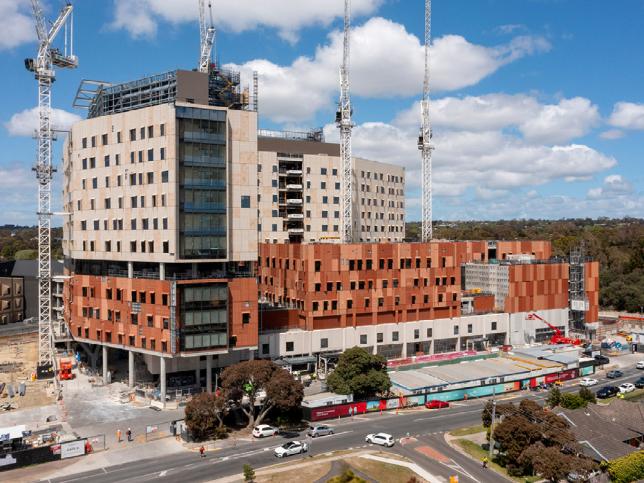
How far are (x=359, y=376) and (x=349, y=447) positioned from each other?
16668 mm

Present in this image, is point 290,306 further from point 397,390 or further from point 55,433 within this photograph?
point 55,433

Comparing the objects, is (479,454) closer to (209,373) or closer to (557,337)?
(209,373)

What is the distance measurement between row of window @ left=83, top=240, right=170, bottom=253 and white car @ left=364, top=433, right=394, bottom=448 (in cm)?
4369

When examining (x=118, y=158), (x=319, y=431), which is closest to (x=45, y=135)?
(x=118, y=158)

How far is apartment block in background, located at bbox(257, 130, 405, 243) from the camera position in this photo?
150 meters

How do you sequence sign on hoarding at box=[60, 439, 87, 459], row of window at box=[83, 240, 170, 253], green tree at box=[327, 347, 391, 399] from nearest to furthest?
1. sign on hoarding at box=[60, 439, 87, 459]
2. green tree at box=[327, 347, 391, 399]
3. row of window at box=[83, 240, 170, 253]

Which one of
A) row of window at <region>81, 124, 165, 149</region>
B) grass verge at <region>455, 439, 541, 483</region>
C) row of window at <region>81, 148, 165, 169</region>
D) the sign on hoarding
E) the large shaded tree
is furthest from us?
row of window at <region>81, 148, 165, 169</region>

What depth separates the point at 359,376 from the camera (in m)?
89.6

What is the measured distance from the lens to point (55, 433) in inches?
3039

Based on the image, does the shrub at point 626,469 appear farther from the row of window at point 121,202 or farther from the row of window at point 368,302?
the row of window at point 121,202

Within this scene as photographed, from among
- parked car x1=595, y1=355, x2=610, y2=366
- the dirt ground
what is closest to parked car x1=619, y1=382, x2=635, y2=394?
parked car x1=595, y1=355, x2=610, y2=366

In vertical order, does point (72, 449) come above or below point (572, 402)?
below

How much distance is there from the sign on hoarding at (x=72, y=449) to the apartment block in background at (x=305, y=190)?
83.0 meters

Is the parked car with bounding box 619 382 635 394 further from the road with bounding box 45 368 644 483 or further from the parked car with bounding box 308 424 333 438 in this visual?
the parked car with bounding box 308 424 333 438
